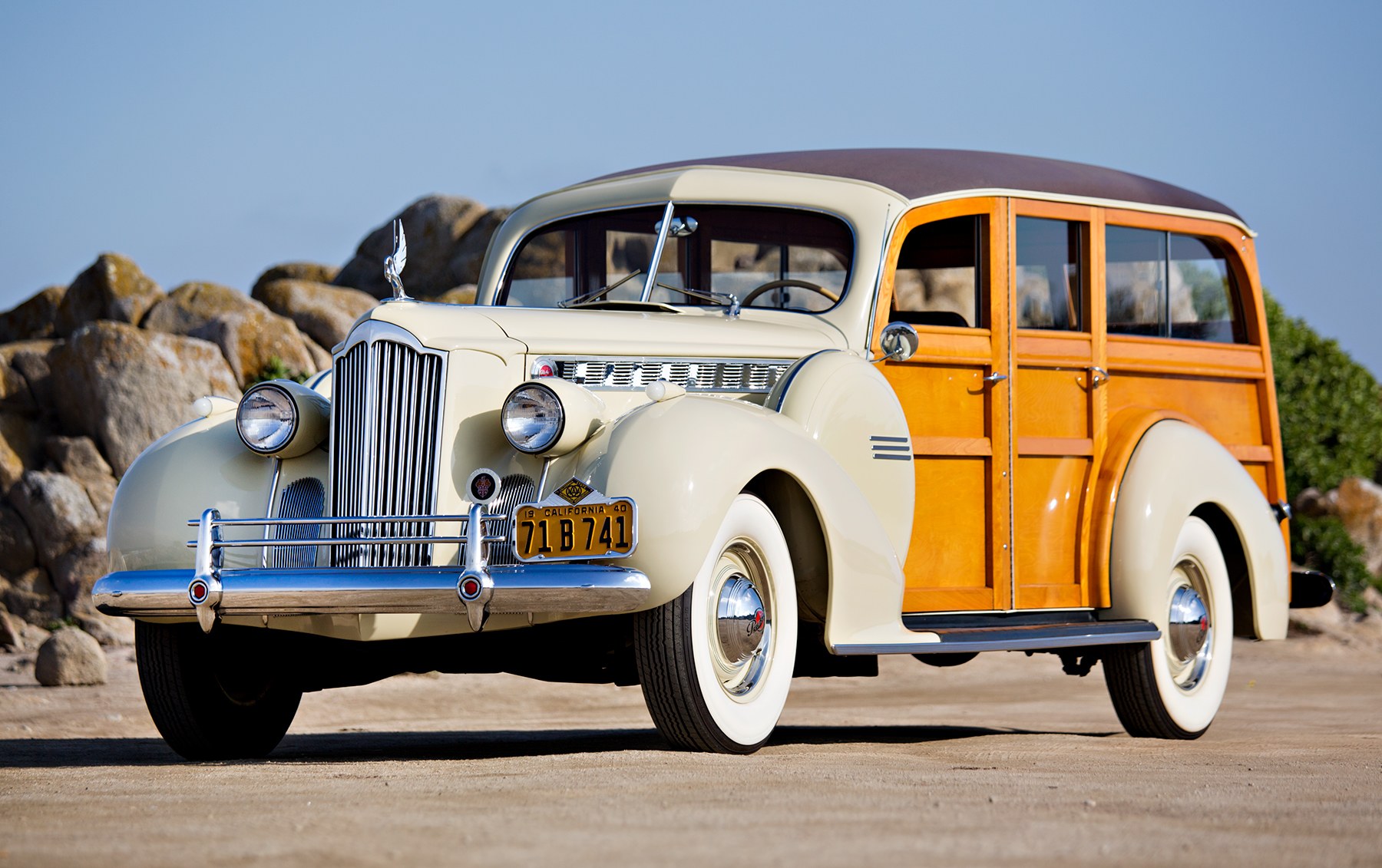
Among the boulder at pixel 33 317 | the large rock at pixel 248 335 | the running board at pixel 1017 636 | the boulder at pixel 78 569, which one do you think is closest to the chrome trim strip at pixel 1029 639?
the running board at pixel 1017 636

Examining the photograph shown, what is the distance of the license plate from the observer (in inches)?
192

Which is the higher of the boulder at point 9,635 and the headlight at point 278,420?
the headlight at point 278,420

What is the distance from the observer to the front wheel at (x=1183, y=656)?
736 centimetres

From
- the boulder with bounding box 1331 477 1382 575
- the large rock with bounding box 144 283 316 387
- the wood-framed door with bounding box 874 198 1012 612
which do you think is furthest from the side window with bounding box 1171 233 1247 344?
the boulder with bounding box 1331 477 1382 575

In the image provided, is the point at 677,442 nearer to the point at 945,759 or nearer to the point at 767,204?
the point at 945,759

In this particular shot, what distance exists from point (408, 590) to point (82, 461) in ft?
47.0

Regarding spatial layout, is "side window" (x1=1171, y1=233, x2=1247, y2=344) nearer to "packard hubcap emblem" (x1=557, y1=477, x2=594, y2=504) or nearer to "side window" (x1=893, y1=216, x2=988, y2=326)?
"side window" (x1=893, y1=216, x2=988, y2=326)

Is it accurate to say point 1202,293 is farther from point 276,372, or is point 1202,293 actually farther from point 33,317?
point 33,317

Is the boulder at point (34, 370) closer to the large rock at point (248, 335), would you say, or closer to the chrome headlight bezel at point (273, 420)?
the large rock at point (248, 335)

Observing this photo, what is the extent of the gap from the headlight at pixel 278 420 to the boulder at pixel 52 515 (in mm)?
12276

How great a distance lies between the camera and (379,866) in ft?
10.2

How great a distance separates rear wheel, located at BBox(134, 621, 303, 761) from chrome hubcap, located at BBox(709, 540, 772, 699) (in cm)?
180

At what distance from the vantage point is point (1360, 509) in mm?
23312

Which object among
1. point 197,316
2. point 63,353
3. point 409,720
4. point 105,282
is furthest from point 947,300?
point 105,282
